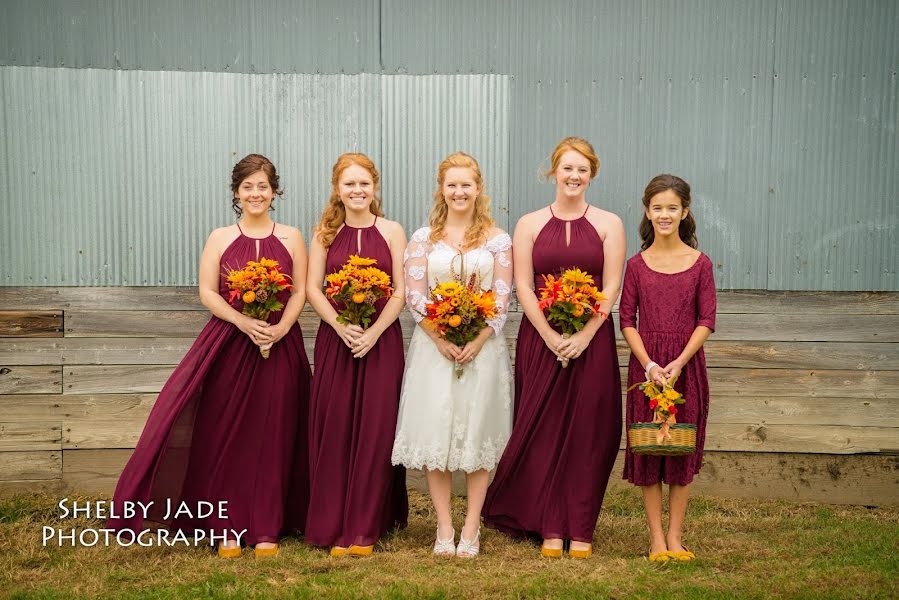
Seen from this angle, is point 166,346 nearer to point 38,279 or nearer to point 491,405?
point 38,279

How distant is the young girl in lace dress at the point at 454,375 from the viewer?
5.62m

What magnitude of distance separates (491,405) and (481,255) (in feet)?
2.79

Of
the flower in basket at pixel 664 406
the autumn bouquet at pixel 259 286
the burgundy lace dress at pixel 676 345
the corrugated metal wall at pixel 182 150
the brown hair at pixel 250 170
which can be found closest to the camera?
the flower in basket at pixel 664 406

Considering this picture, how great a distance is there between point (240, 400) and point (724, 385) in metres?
3.46

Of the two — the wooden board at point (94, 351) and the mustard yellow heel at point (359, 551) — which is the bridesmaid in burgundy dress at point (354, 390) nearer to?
the mustard yellow heel at point (359, 551)

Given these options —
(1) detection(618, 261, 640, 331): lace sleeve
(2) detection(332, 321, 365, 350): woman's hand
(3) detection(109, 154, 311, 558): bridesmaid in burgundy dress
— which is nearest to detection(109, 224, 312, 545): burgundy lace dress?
(3) detection(109, 154, 311, 558): bridesmaid in burgundy dress

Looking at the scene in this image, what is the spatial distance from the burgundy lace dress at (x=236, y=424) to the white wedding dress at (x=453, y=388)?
29.1 inches

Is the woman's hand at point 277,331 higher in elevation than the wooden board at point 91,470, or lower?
higher

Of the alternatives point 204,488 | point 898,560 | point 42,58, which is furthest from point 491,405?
point 42,58

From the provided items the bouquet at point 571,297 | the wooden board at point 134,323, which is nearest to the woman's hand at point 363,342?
the bouquet at point 571,297

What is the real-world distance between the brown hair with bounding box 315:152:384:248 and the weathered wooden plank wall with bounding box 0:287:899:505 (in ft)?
4.42

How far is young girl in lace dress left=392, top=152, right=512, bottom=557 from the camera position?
5617 mm

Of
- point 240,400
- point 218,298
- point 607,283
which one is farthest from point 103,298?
point 607,283

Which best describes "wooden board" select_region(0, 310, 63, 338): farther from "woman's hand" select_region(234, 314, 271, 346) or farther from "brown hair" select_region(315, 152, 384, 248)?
"brown hair" select_region(315, 152, 384, 248)
